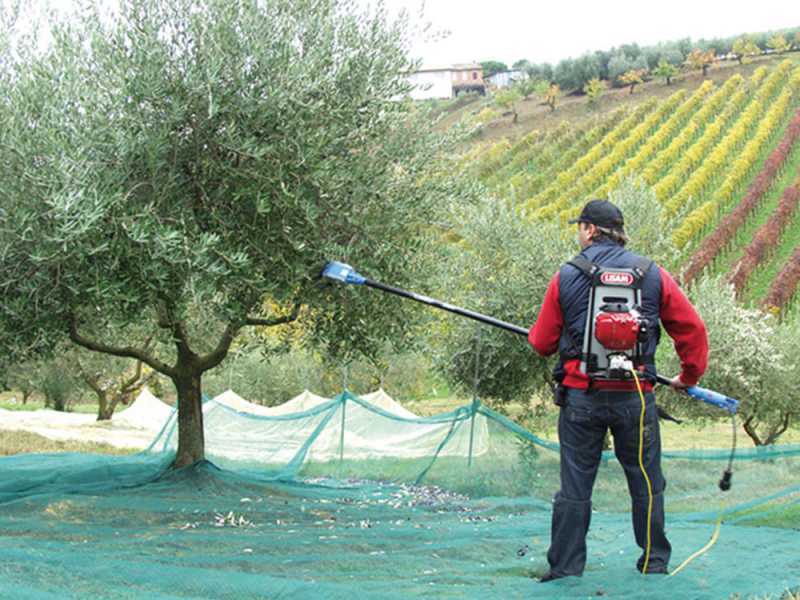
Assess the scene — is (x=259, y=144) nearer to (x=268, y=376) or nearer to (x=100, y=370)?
(x=100, y=370)

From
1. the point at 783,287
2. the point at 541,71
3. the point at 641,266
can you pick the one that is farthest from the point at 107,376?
the point at 541,71

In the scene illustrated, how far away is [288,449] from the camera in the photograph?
1430cm

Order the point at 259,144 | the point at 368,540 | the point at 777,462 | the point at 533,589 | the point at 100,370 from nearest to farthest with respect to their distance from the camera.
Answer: the point at 533,589, the point at 368,540, the point at 777,462, the point at 259,144, the point at 100,370

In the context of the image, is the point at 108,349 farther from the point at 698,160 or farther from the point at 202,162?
the point at 698,160

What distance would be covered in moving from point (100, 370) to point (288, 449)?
14062 millimetres

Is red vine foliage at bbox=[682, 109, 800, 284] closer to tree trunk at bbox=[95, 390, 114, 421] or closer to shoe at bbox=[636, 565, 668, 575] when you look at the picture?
tree trunk at bbox=[95, 390, 114, 421]

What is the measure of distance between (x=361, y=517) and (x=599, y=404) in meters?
4.03

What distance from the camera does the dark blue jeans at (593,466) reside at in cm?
628

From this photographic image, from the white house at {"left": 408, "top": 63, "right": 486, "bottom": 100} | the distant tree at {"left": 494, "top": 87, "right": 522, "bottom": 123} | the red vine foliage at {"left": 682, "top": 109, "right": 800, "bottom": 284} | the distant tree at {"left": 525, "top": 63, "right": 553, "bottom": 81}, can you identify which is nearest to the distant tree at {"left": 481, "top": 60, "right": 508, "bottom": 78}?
the white house at {"left": 408, "top": 63, "right": 486, "bottom": 100}

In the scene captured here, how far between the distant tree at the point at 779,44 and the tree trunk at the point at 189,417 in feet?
277

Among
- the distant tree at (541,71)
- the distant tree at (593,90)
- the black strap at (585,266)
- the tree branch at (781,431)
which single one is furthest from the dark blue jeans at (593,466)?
the distant tree at (541,71)

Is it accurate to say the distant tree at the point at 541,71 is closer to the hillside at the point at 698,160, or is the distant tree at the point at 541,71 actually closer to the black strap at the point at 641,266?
the hillside at the point at 698,160

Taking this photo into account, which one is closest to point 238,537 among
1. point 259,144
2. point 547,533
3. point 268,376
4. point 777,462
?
point 547,533

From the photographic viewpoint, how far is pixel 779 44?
277 ft
